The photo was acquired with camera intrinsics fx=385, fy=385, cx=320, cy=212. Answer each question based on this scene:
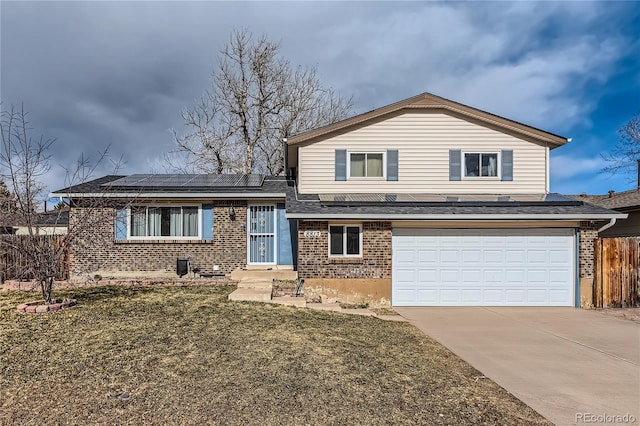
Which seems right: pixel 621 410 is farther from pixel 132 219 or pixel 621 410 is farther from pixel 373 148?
pixel 132 219

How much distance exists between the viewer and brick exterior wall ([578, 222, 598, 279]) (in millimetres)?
10977

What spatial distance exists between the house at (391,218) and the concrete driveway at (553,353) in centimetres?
114

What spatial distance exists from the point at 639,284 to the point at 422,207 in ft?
21.5

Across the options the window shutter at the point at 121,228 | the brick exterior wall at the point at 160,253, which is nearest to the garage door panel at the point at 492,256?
the brick exterior wall at the point at 160,253

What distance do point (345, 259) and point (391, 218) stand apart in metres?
1.72

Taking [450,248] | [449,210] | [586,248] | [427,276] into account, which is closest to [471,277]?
[450,248]

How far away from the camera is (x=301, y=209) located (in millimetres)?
10719

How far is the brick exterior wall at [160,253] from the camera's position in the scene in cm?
1272

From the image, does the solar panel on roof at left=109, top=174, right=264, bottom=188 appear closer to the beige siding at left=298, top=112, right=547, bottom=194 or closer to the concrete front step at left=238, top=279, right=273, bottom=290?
the beige siding at left=298, top=112, right=547, bottom=194

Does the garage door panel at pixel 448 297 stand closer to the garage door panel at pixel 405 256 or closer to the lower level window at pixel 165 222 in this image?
the garage door panel at pixel 405 256

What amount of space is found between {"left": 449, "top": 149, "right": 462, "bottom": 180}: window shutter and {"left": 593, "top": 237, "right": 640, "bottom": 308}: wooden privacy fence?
4549 millimetres

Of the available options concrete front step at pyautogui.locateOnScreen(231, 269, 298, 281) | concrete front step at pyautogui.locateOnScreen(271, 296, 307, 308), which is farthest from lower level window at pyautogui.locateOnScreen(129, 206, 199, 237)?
concrete front step at pyautogui.locateOnScreen(271, 296, 307, 308)

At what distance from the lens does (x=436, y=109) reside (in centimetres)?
1369

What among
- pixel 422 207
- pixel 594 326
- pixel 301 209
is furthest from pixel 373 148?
pixel 594 326
